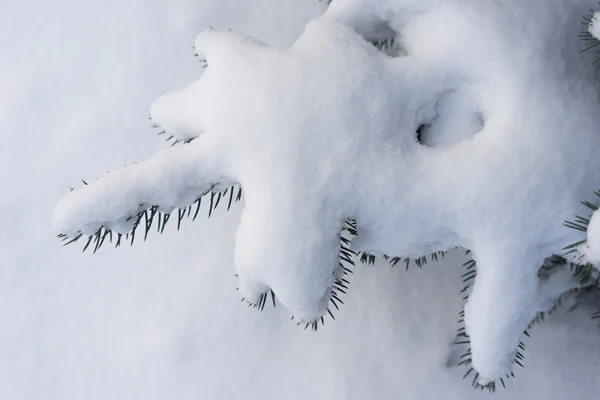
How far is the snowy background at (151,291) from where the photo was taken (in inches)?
45.9

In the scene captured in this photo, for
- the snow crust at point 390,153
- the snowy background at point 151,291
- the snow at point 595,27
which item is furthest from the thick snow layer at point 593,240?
the snowy background at point 151,291

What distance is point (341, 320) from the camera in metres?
1.19

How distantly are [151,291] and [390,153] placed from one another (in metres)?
0.81

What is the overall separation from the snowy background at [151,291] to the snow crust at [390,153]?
1.65 feet

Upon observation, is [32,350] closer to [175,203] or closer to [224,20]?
[175,203]

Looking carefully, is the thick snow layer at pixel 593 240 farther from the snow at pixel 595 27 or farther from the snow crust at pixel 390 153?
the snow at pixel 595 27

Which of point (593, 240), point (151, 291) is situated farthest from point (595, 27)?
point (151, 291)

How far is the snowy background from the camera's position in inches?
45.9

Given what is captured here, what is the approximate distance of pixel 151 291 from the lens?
4.07 feet

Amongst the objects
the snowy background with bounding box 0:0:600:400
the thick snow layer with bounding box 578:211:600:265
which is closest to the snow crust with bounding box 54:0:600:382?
the thick snow layer with bounding box 578:211:600:265

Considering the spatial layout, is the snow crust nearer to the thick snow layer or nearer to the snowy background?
the thick snow layer

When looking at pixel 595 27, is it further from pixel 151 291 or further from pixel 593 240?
pixel 151 291

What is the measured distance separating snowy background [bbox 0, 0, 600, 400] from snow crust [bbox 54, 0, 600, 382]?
0.50m

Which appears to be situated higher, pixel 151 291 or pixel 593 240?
pixel 593 240
